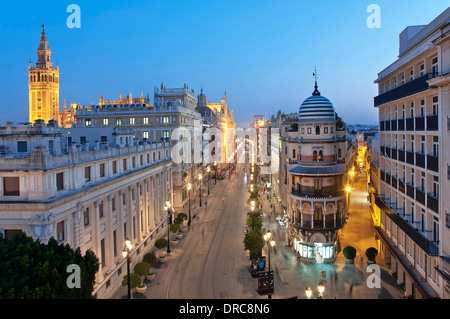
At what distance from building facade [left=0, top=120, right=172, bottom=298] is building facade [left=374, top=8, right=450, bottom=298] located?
2294 centimetres

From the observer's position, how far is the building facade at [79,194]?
21755 mm

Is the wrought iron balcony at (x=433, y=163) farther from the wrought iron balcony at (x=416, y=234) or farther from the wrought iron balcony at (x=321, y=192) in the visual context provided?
the wrought iron balcony at (x=321, y=192)

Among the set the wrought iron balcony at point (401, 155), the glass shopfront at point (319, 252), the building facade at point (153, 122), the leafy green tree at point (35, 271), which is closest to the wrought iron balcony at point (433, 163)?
the wrought iron balcony at point (401, 155)

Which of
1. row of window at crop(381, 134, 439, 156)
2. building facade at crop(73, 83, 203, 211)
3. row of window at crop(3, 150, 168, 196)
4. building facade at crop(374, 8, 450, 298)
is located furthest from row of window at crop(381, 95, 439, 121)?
building facade at crop(73, 83, 203, 211)

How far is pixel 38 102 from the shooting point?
14838cm

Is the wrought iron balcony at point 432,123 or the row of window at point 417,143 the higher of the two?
the wrought iron balcony at point 432,123

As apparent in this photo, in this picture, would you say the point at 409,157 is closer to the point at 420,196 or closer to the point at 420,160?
the point at 420,160

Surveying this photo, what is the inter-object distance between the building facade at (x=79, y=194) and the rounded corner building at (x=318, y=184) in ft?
58.2

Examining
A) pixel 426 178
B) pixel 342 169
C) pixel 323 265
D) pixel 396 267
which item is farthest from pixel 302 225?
pixel 426 178

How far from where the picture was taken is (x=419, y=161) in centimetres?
2505

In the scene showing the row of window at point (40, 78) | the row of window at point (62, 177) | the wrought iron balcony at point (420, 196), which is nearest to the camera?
the row of window at point (62, 177)

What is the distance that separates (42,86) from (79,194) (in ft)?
466

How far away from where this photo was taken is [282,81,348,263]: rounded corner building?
37.7m

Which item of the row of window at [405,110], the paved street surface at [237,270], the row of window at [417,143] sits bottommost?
the paved street surface at [237,270]
